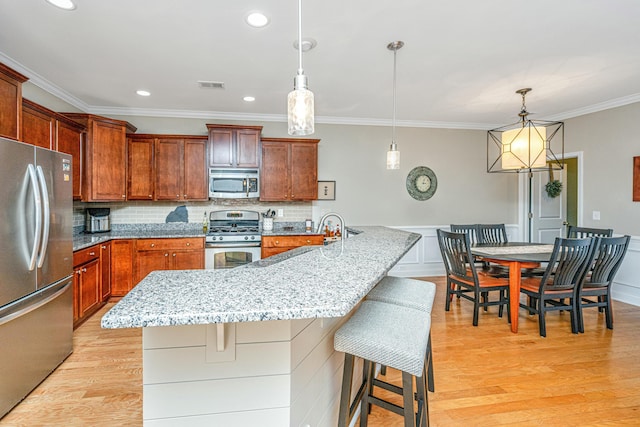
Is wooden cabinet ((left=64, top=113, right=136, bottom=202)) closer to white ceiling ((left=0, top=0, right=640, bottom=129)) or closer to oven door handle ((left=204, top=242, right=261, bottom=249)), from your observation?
white ceiling ((left=0, top=0, right=640, bottom=129))

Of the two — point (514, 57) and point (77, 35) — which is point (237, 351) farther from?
point (514, 57)

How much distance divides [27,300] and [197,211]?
2.66 m

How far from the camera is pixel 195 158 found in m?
4.41

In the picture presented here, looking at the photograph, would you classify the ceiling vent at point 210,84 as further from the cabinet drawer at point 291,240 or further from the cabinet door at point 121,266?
the cabinet door at point 121,266

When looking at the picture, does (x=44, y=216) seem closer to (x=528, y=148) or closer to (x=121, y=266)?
(x=121, y=266)

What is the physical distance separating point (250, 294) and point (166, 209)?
413cm

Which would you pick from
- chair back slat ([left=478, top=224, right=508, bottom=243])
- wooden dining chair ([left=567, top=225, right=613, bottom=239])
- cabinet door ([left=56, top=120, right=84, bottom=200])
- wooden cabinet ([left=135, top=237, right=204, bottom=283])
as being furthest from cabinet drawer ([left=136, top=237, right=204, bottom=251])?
wooden dining chair ([left=567, top=225, right=613, bottom=239])

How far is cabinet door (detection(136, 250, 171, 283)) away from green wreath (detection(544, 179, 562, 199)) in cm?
603

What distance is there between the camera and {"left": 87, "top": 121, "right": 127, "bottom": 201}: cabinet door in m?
3.80

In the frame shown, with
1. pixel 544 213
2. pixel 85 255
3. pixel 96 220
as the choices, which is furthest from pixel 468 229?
pixel 96 220

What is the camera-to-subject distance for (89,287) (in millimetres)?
3402

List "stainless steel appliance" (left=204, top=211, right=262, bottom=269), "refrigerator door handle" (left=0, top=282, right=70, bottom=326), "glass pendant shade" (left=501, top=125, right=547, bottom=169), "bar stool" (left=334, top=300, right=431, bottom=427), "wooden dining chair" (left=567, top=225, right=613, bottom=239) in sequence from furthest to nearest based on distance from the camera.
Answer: "stainless steel appliance" (left=204, top=211, right=262, bottom=269) < "wooden dining chair" (left=567, top=225, right=613, bottom=239) < "glass pendant shade" (left=501, top=125, right=547, bottom=169) < "refrigerator door handle" (left=0, top=282, right=70, bottom=326) < "bar stool" (left=334, top=300, right=431, bottom=427)

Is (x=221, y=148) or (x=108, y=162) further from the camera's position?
(x=221, y=148)

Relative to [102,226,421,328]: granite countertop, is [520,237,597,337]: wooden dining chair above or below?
below
